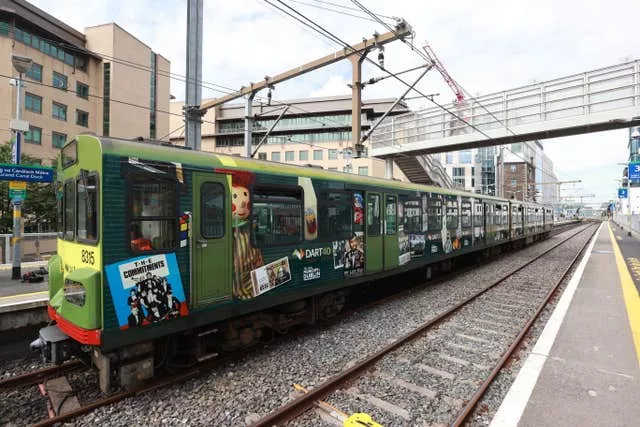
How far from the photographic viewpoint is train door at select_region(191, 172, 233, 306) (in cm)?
470

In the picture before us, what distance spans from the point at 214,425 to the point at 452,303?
626 cm

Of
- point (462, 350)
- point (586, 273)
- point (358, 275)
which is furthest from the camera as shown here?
point (586, 273)

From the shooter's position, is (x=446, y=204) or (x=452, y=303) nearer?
(x=452, y=303)

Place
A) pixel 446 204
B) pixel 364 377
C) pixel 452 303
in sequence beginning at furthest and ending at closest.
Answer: pixel 446 204 < pixel 452 303 < pixel 364 377

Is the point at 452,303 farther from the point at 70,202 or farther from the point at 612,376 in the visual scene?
the point at 70,202

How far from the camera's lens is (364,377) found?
190 inches

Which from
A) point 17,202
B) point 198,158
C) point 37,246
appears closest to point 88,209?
point 198,158

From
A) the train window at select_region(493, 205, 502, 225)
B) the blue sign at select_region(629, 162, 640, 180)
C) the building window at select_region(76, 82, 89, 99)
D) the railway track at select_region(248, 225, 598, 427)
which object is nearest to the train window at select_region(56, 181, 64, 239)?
the railway track at select_region(248, 225, 598, 427)

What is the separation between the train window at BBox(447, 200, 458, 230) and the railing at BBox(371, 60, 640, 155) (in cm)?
580

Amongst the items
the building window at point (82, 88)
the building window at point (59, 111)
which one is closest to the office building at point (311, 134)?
the building window at point (82, 88)

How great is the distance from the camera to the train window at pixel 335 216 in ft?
21.7

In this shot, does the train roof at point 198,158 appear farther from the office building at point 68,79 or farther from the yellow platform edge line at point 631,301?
the office building at point 68,79

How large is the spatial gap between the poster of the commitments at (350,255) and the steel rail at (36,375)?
13.8 ft

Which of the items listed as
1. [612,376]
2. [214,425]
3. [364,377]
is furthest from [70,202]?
[612,376]
